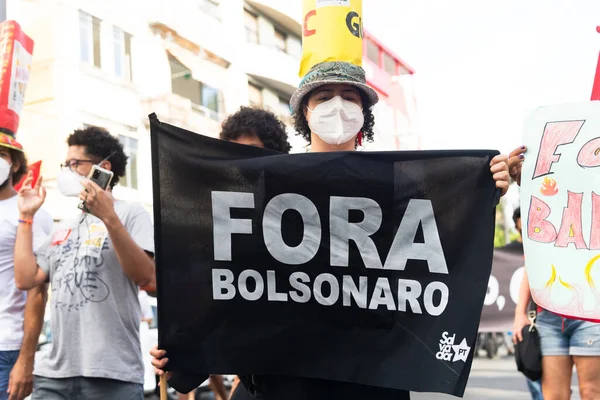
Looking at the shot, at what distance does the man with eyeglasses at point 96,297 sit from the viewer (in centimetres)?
323

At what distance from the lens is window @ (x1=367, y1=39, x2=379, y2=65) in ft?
120

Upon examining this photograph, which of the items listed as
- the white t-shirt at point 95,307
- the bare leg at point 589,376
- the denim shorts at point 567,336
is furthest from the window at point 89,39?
the bare leg at point 589,376

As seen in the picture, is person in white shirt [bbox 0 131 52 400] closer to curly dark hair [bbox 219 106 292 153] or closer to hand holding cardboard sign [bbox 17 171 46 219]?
hand holding cardboard sign [bbox 17 171 46 219]

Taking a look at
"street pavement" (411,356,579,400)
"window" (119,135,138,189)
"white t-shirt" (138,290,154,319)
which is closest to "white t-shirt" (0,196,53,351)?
"white t-shirt" (138,290,154,319)

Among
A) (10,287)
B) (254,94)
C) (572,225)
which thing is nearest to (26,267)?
(10,287)

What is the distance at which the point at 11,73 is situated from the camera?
421cm

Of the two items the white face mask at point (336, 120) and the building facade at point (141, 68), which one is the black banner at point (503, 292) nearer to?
the building facade at point (141, 68)

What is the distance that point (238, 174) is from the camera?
8.55 feet

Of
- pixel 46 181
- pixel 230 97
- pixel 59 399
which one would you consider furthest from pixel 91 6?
pixel 59 399

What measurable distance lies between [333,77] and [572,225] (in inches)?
42.3

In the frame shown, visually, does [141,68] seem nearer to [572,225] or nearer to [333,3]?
[333,3]

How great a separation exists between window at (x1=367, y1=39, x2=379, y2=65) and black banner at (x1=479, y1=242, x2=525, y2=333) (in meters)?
29.6

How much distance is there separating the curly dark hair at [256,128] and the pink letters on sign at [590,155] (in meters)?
1.37

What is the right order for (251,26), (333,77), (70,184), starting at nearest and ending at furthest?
1. (333,77)
2. (70,184)
3. (251,26)
